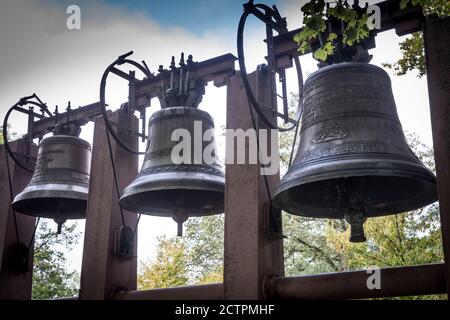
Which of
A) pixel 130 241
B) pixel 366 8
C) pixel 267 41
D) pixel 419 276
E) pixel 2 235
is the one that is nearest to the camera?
pixel 419 276

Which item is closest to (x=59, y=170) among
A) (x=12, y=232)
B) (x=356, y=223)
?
(x=12, y=232)

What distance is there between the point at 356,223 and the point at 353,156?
40 centimetres

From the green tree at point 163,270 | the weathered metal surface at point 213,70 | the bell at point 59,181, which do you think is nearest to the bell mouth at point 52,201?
the bell at point 59,181

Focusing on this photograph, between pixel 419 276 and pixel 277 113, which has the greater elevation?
pixel 277 113

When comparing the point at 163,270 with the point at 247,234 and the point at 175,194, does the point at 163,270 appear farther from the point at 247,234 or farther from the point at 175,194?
the point at 247,234

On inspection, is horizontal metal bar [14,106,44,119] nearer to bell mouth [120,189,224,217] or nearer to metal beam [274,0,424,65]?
bell mouth [120,189,224,217]

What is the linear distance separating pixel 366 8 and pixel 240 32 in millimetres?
917

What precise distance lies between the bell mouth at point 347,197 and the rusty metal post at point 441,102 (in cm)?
54

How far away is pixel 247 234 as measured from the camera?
3766 mm

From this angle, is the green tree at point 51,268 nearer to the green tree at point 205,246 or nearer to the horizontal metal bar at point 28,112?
the green tree at point 205,246

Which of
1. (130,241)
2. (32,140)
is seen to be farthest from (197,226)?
(130,241)

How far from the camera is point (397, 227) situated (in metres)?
10.6

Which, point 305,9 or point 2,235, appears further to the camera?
point 2,235
